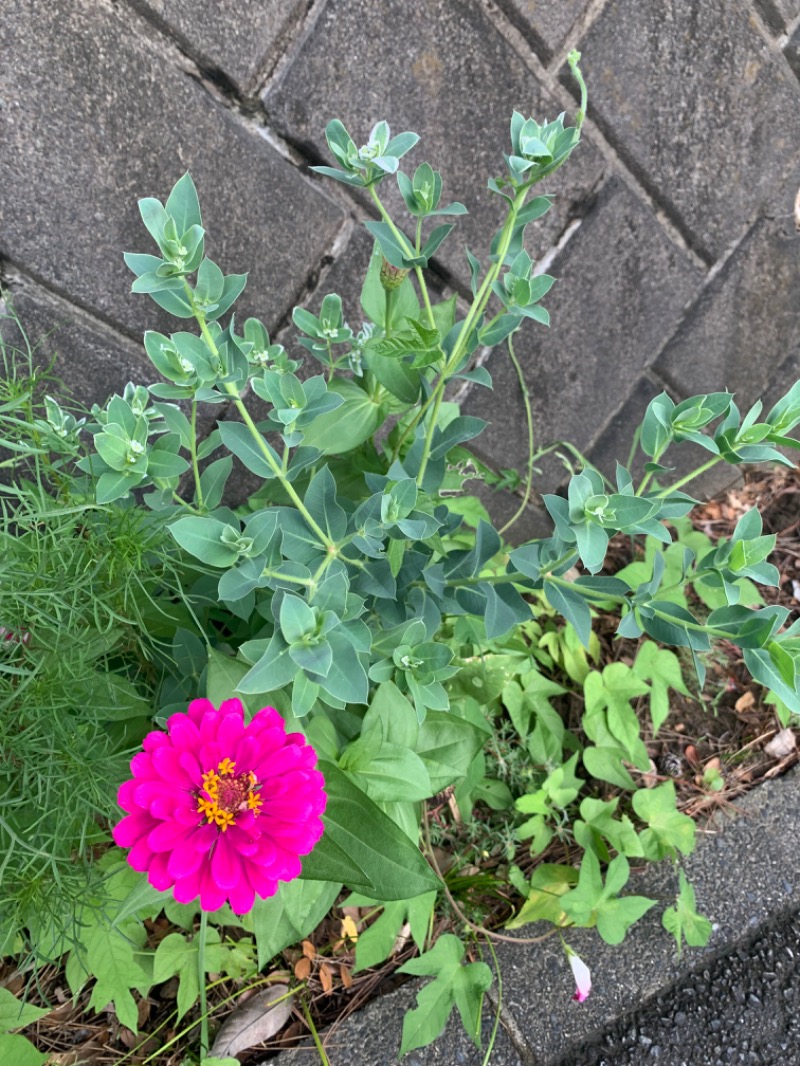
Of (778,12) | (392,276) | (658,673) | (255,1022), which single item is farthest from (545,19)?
(255,1022)

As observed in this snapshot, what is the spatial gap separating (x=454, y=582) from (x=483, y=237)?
0.59m

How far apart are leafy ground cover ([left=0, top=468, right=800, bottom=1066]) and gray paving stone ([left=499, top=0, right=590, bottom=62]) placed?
0.84 metres

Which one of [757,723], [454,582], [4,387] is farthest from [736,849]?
[4,387]

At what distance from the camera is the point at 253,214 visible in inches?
37.4

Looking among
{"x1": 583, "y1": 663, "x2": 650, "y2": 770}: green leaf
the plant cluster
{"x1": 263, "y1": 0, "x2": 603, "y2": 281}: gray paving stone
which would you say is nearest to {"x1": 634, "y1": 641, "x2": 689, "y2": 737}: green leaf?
{"x1": 583, "y1": 663, "x2": 650, "y2": 770}: green leaf

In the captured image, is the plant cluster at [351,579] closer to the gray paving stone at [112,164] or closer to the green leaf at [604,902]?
the green leaf at [604,902]

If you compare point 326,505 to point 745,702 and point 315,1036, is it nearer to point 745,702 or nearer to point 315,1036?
point 315,1036

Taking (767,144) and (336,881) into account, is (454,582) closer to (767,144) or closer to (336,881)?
(336,881)

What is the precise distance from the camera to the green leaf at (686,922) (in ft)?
3.32

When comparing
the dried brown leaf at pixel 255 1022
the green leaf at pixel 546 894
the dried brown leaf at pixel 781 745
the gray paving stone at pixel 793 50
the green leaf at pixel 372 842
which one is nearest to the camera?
the green leaf at pixel 372 842

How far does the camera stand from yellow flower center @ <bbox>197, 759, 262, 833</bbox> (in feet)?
1.88

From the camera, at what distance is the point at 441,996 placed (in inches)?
35.1

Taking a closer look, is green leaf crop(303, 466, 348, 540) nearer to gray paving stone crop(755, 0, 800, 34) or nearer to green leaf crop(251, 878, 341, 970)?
green leaf crop(251, 878, 341, 970)

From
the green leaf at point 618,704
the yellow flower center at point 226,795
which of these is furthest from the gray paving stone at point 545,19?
the yellow flower center at point 226,795
